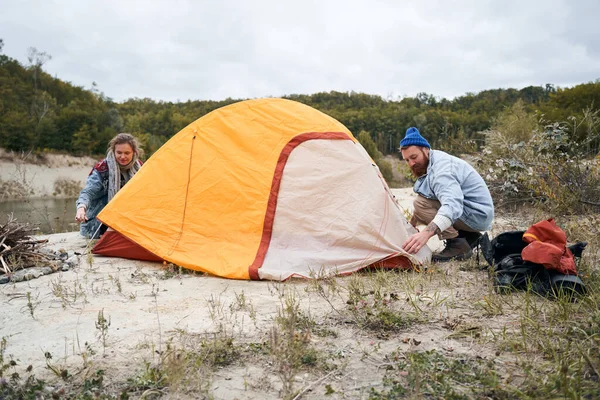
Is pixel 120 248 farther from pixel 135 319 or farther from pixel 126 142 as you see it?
pixel 135 319

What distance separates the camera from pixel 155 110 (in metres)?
56.9

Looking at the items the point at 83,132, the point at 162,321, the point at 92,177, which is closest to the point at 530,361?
the point at 162,321

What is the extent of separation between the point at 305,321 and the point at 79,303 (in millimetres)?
1648

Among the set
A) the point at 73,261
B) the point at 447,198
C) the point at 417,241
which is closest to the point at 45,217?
the point at 73,261

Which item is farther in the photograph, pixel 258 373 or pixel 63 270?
pixel 63 270

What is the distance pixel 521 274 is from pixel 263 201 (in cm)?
217

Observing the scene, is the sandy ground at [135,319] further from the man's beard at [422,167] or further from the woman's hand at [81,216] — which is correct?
the man's beard at [422,167]

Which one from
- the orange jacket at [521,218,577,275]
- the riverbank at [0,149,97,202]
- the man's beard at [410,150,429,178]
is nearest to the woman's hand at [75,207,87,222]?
the man's beard at [410,150,429,178]

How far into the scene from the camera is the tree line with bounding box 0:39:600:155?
31094mm

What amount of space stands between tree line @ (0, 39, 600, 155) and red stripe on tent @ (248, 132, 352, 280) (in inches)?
641

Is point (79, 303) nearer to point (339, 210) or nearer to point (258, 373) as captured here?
point (258, 373)

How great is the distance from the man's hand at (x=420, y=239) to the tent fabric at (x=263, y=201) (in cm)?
14

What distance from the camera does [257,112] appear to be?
4594 millimetres

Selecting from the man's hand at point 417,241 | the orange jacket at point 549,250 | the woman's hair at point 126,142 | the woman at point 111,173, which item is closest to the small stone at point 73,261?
the woman at point 111,173
